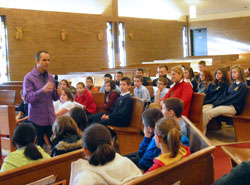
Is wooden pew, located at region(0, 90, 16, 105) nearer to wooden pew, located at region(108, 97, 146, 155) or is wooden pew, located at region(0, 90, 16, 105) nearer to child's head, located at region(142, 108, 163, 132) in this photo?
wooden pew, located at region(108, 97, 146, 155)


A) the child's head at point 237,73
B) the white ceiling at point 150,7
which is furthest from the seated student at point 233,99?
the white ceiling at point 150,7

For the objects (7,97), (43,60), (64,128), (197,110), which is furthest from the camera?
(7,97)

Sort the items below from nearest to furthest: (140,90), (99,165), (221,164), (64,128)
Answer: (99,165)
(64,128)
(221,164)
(140,90)

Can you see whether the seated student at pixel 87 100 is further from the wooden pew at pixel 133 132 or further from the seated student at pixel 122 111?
the wooden pew at pixel 133 132

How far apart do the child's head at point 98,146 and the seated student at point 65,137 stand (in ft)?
2.14

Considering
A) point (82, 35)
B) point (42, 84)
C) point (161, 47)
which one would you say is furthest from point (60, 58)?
point (42, 84)

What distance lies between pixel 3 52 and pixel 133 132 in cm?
953

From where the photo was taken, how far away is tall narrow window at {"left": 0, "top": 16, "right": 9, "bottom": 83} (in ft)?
40.0

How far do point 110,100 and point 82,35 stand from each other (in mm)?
9792

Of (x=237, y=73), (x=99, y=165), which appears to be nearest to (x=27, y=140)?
(x=99, y=165)

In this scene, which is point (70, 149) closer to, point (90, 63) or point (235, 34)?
point (90, 63)

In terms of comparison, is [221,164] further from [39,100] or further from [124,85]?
[39,100]

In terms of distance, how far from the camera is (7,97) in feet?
16.3

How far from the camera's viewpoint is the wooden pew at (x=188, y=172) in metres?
1.45
